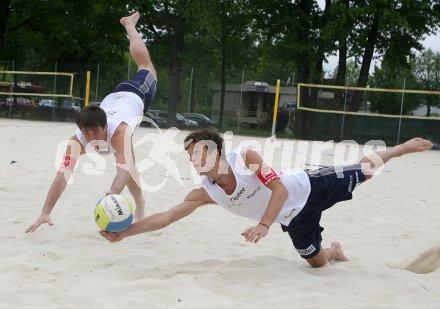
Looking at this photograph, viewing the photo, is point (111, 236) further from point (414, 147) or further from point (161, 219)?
point (414, 147)

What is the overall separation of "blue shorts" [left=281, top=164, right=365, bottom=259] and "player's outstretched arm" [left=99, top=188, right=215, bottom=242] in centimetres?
49

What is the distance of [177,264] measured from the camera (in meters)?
3.02

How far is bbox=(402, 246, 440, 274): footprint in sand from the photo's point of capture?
3.19 meters

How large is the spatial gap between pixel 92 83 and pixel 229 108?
4999 mm

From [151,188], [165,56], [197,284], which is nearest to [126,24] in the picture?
[151,188]

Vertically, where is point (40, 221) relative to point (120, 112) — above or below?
below

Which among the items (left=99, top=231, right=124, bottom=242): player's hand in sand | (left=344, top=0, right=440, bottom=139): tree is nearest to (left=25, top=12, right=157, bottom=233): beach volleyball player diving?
(left=99, top=231, right=124, bottom=242): player's hand in sand

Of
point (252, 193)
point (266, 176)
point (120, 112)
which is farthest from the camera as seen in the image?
point (120, 112)

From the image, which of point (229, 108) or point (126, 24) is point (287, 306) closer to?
point (126, 24)

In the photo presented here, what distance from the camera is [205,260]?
312cm

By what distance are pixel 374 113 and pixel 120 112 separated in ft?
48.0

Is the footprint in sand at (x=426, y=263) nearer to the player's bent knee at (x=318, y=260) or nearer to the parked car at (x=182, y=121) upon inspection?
the player's bent knee at (x=318, y=260)

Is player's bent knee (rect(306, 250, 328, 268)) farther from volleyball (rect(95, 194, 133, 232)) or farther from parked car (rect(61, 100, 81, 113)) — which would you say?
parked car (rect(61, 100, 81, 113))

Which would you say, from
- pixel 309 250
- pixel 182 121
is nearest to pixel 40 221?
pixel 309 250
